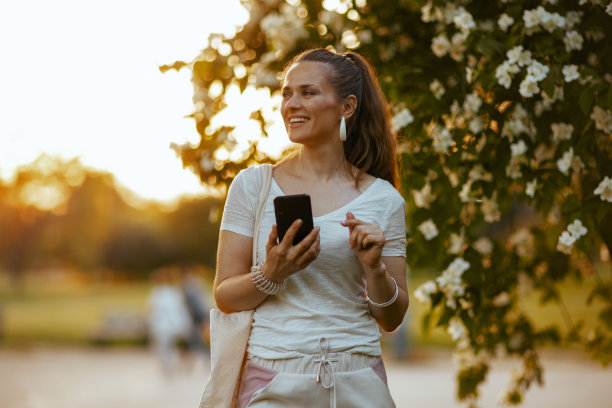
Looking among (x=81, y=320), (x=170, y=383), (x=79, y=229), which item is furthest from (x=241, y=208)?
(x=79, y=229)

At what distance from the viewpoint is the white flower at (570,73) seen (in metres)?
3.24

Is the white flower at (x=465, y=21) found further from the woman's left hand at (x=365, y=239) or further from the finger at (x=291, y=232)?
the finger at (x=291, y=232)

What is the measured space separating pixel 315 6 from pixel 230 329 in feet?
7.66

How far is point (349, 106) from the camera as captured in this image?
271 centimetres

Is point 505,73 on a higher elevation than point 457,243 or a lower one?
higher

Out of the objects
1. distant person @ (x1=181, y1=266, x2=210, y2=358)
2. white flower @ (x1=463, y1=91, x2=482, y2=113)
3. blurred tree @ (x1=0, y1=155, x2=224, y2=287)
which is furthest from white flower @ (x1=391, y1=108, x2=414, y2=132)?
blurred tree @ (x1=0, y1=155, x2=224, y2=287)

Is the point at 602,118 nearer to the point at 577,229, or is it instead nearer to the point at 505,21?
the point at 577,229

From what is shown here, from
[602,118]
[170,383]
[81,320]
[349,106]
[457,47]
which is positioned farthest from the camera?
[81,320]

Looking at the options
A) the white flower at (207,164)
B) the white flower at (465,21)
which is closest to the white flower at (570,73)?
the white flower at (465,21)

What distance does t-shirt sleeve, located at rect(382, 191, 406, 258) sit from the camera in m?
2.57

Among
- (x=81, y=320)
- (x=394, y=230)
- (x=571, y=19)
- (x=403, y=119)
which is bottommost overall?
(x=81, y=320)

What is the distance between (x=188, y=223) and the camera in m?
67.9

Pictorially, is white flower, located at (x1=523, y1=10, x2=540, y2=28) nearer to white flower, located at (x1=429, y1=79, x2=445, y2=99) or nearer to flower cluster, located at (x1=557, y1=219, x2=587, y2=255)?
white flower, located at (x1=429, y1=79, x2=445, y2=99)

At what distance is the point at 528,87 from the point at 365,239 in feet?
4.69
